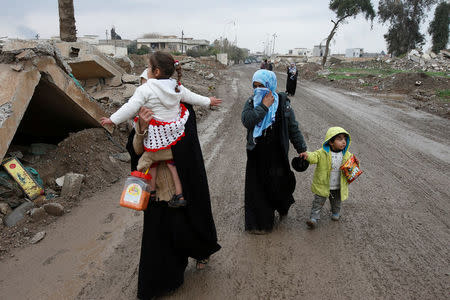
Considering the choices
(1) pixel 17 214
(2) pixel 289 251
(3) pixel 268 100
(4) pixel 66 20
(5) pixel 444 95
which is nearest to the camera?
(3) pixel 268 100

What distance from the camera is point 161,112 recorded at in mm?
2270

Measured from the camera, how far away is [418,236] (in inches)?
133

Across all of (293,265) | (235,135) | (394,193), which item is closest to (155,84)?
(293,265)

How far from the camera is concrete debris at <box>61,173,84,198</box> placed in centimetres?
432

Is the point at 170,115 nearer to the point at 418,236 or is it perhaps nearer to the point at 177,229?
the point at 177,229

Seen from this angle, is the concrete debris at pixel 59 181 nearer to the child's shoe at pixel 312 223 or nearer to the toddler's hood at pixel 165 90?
the toddler's hood at pixel 165 90

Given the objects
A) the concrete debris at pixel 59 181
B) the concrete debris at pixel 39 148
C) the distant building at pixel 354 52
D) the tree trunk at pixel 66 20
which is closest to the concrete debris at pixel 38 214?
the concrete debris at pixel 59 181

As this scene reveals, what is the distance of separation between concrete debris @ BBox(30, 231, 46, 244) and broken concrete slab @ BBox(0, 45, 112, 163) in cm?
112

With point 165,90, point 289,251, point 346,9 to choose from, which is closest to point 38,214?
point 165,90

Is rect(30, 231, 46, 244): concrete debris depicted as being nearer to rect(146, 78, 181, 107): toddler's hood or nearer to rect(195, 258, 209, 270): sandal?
rect(195, 258, 209, 270): sandal

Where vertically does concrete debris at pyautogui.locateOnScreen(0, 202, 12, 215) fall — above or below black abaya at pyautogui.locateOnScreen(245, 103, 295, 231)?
below

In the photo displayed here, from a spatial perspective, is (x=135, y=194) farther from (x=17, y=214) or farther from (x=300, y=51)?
(x=300, y=51)

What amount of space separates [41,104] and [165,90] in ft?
12.7

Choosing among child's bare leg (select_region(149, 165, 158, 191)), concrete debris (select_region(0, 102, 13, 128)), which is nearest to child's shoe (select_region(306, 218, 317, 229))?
child's bare leg (select_region(149, 165, 158, 191))
